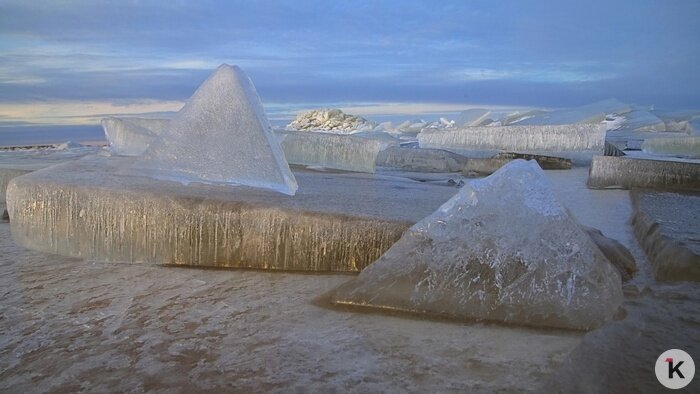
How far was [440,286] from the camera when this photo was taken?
2.05 m

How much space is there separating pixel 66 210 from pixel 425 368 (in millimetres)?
2160

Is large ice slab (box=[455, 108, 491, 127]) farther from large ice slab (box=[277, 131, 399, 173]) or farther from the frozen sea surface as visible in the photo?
the frozen sea surface

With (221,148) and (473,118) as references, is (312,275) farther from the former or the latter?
(473,118)

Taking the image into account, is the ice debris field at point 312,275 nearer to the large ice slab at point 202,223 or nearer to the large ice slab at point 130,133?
the large ice slab at point 202,223

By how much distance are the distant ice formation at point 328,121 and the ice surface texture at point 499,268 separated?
639 inches

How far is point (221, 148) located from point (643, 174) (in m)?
4.04

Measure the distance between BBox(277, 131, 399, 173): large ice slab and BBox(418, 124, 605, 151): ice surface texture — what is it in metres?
3.18

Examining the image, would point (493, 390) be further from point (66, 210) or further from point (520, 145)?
point (520, 145)

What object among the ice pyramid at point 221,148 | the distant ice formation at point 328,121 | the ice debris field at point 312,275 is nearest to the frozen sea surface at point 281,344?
the ice debris field at point 312,275

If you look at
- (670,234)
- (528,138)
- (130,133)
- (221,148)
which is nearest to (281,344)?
(221,148)

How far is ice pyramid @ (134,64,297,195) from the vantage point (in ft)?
10.3

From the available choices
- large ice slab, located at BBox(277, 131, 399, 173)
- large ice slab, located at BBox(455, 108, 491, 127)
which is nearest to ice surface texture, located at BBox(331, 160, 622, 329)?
large ice slab, located at BBox(277, 131, 399, 173)

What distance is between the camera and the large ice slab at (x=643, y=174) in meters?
4.98

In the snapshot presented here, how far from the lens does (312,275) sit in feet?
8.41
